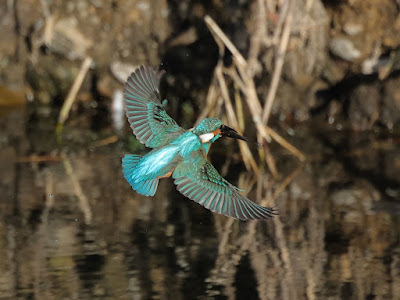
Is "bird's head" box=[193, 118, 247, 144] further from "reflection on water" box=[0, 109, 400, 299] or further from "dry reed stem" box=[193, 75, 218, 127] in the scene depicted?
"dry reed stem" box=[193, 75, 218, 127]

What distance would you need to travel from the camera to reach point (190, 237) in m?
6.21

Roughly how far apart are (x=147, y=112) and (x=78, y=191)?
3816 millimetres

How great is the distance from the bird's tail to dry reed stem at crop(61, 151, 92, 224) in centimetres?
314

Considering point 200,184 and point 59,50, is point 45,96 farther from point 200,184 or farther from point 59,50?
point 200,184

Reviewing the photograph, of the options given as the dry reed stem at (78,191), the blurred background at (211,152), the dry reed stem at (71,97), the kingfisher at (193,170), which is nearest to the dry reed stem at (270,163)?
the blurred background at (211,152)

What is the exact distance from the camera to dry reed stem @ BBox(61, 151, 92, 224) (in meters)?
6.80

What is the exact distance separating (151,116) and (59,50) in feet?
23.9

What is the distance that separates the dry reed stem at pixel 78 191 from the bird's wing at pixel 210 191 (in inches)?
127

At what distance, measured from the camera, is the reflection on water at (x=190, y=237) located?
208 inches

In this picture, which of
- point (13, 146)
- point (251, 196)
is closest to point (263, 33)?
point (251, 196)

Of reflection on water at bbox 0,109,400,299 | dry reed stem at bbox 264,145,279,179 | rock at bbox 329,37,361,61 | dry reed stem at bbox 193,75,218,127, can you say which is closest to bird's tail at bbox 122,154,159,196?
reflection on water at bbox 0,109,400,299

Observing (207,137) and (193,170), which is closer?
(207,137)

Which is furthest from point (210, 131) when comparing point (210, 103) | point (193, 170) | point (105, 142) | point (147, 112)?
point (105, 142)

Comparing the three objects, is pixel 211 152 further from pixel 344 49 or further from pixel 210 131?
pixel 210 131
